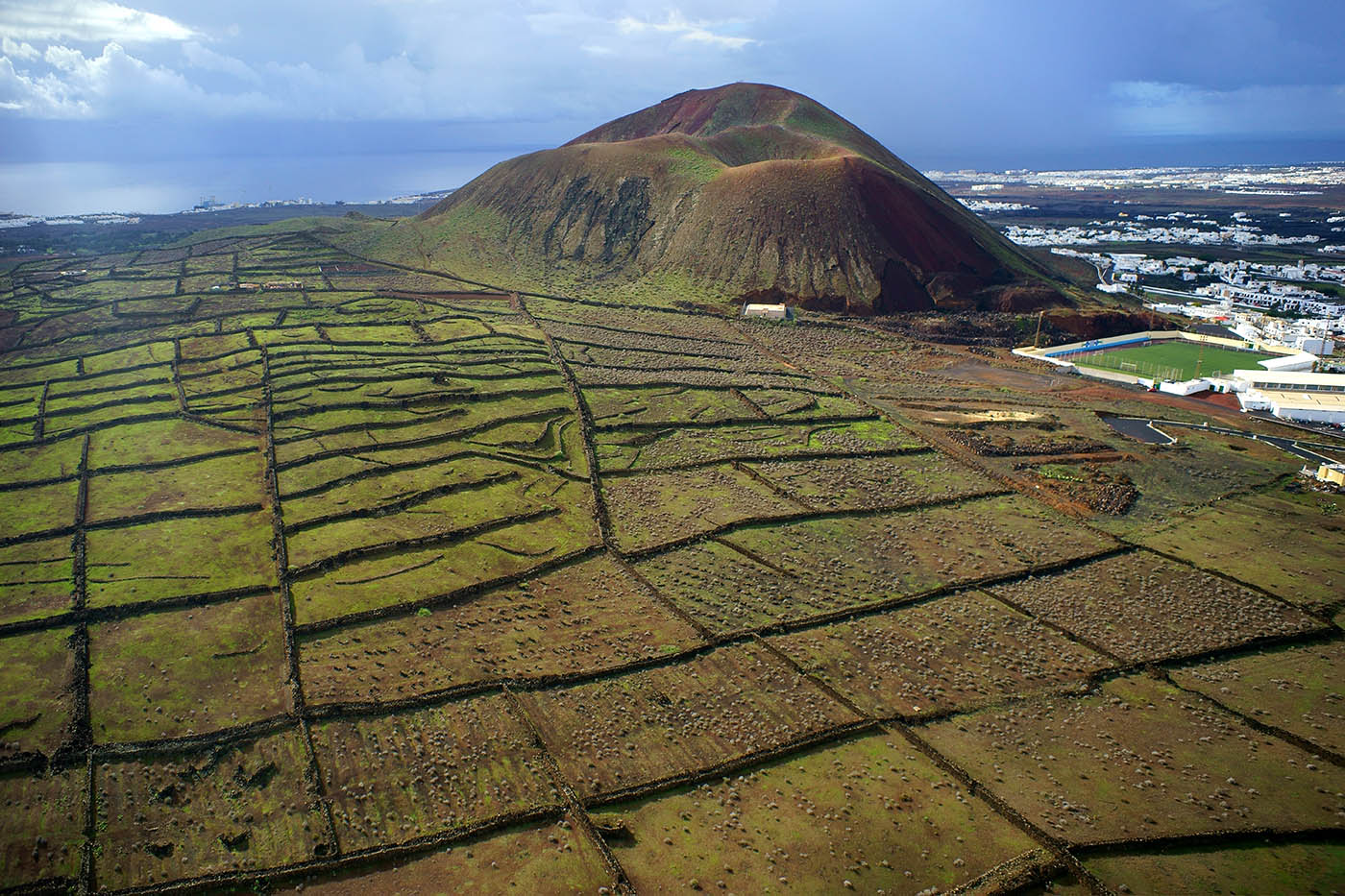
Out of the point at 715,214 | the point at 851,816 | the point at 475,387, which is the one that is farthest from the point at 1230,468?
the point at 715,214

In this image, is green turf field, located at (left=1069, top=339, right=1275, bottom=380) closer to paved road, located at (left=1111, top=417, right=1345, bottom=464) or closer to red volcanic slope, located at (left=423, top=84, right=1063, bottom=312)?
red volcanic slope, located at (left=423, top=84, right=1063, bottom=312)

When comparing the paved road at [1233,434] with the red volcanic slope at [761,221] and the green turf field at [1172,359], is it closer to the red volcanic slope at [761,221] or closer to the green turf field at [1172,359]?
the green turf field at [1172,359]

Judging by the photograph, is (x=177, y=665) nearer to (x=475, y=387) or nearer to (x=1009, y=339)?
(x=475, y=387)

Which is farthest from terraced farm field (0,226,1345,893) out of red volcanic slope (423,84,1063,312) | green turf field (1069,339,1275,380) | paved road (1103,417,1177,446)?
red volcanic slope (423,84,1063,312)

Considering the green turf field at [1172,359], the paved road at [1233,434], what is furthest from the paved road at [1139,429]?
the green turf field at [1172,359]

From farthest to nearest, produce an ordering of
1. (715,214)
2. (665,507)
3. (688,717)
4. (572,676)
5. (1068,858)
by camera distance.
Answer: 1. (715,214)
2. (665,507)
3. (572,676)
4. (688,717)
5. (1068,858)

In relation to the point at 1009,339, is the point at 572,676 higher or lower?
lower

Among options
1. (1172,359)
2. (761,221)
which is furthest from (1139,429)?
(761,221)
